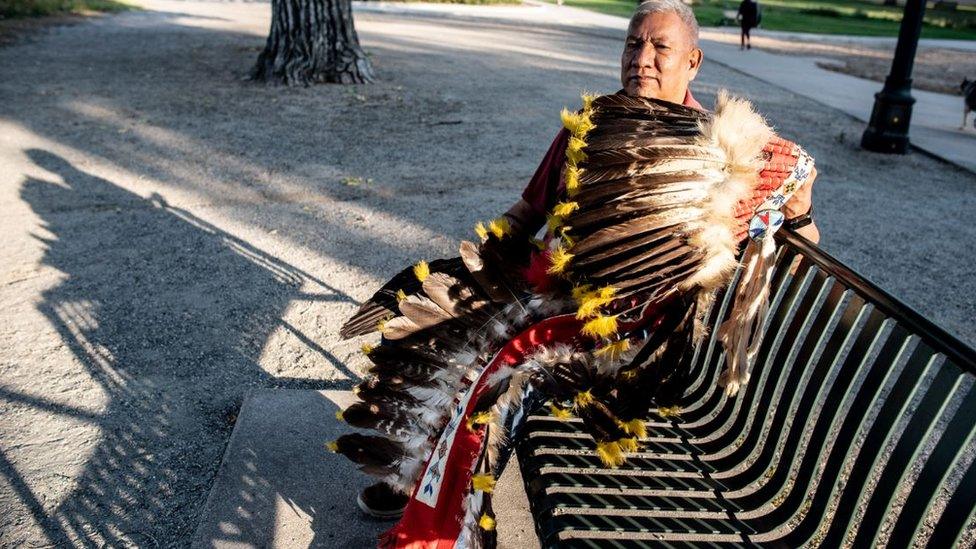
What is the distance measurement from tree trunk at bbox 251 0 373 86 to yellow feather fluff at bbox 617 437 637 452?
8.47 meters

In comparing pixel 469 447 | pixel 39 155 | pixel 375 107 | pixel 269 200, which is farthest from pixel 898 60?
pixel 39 155

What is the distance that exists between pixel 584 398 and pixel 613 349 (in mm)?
163

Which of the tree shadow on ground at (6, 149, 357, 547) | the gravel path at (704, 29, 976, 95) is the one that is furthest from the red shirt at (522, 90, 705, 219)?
the gravel path at (704, 29, 976, 95)

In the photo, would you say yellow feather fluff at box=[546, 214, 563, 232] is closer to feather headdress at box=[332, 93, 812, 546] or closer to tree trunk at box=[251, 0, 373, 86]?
feather headdress at box=[332, 93, 812, 546]

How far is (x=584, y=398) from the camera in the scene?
2.18m

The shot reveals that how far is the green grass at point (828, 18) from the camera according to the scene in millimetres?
26250

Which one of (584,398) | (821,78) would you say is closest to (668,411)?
(584,398)

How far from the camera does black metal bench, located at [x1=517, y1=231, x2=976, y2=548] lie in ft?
5.86

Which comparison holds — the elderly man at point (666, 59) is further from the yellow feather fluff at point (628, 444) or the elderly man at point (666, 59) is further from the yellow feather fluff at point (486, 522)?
the yellow feather fluff at point (486, 522)

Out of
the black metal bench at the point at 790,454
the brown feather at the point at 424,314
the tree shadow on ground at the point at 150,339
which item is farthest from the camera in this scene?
the tree shadow on ground at the point at 150,339

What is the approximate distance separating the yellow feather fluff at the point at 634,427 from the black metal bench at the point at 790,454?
15 cm

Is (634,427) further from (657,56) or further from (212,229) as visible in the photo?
(212,229)

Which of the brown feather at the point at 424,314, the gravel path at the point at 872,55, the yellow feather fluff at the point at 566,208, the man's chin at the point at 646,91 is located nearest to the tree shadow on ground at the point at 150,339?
the brown feather at the point at 424,314

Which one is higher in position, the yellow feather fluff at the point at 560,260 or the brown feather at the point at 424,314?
the yellow feather fluff at the point at 560,260
